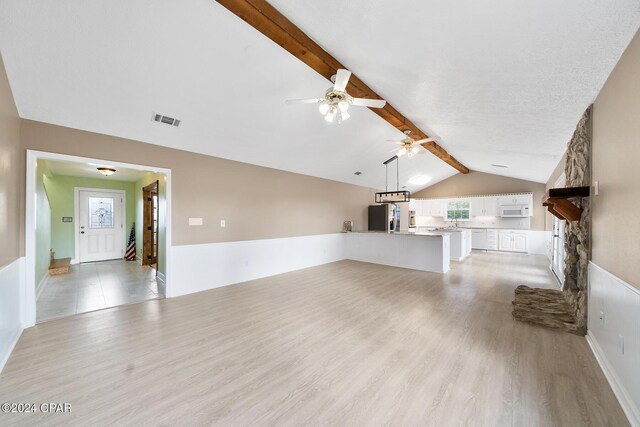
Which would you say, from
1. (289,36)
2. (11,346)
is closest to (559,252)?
(289,36)

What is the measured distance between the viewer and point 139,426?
1.56 meters

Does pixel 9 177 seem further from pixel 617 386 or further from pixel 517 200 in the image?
pixel 517 200

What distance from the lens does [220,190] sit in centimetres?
472

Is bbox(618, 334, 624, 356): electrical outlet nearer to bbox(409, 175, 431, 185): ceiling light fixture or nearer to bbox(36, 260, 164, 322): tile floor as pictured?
→ bbox(36, 260, 164, 322): tile floor

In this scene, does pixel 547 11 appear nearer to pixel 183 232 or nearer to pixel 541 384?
pixel 541 384

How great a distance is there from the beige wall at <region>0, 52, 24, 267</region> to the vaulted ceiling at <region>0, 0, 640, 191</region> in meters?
0.25

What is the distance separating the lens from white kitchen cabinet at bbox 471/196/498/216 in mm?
9327

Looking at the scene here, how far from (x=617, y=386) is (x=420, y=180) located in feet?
27.2

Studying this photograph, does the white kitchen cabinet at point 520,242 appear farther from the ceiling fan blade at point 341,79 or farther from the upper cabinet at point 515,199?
the ceiling fan blade at point 341,79

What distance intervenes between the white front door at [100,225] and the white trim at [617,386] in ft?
32.9

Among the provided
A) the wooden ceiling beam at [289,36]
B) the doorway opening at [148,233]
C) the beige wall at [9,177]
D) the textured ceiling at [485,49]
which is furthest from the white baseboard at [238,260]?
the textured ceiling at [485,49]

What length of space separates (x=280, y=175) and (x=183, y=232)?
2441 millimetres

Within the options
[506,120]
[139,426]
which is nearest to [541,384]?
[139,426]

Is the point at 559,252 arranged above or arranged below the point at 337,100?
below
